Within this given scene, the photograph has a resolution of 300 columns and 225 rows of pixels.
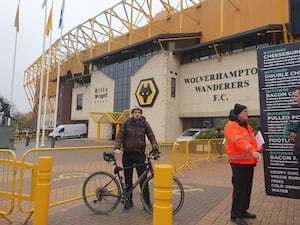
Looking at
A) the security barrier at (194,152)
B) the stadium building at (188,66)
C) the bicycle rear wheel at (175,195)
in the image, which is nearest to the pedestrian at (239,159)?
the bicycle rear wheel at (175,195)

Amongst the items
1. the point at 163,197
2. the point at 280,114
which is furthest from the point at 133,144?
the point at 280,114

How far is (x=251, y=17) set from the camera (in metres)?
26.3

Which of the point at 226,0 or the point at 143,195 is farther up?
the point at 226,0

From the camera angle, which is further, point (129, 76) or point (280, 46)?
point (129, 76)

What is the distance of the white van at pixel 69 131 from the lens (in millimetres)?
41062

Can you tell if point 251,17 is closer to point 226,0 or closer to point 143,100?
point 226,0

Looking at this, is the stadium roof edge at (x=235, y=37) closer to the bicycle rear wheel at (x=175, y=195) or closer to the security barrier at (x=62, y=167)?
the security barrier at (x=62, y=167)

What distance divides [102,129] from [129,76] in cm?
875

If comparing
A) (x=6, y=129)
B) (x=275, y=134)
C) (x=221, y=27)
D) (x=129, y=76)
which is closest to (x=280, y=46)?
(x=275, y=134)

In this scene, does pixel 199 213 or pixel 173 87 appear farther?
pixel 173 87

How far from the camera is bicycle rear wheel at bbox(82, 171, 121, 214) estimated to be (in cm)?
489

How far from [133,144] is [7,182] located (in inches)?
103

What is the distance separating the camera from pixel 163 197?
3.02m

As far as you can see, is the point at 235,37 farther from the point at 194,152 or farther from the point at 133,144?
the point at 133,144
